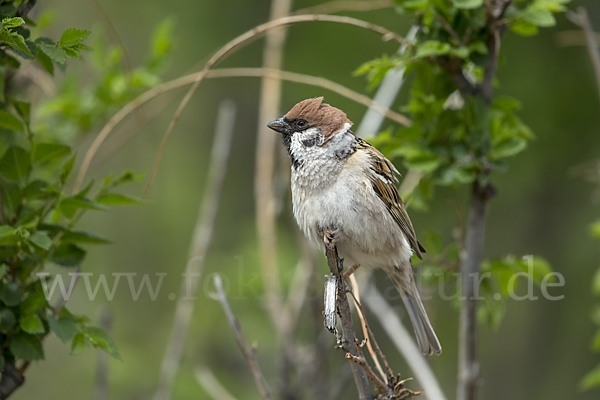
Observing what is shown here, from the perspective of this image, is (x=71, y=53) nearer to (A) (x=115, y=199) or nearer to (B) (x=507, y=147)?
(A) (x=115, y=199)

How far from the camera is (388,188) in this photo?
2.93 m

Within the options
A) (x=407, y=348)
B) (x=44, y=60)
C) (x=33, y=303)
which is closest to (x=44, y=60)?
(x=44, y=60)

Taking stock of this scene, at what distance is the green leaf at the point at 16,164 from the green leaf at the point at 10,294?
16.5 inches

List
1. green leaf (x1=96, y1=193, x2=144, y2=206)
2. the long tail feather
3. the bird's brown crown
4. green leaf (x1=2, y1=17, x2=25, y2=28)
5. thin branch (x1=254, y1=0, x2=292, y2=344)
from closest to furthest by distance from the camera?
green leaf (x1=2, y1=17, x2=25, y2=28)
green leaf (x1=96, y1=193, x2=144, y2=206)
the bird's brown crown
the long tail feather
thin branch (x1=254, y1=0, x2=292, y2=344)

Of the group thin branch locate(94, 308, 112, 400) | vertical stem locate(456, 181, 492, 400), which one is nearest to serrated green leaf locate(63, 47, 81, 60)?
thin branch locate(94, 308, 112, 400)

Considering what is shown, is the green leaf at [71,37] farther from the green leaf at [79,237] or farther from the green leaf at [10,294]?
the green leaf at [10,294]

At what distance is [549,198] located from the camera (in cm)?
605

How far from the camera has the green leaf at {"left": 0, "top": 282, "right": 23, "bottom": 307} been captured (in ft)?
6.92

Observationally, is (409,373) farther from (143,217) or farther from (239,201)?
(143,217)

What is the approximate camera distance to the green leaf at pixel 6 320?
210cm

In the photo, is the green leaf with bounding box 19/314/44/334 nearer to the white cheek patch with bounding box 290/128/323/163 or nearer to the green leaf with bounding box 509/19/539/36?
the white cheek patch with bounding box 290/128/323/163

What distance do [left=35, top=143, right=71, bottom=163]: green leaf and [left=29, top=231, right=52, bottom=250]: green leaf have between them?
33cm

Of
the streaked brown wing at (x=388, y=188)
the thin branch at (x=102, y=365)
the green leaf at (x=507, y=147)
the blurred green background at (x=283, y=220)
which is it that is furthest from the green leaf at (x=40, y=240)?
the blurred green background at (x=283, y=220)

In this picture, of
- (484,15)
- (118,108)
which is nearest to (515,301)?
(484,15)
